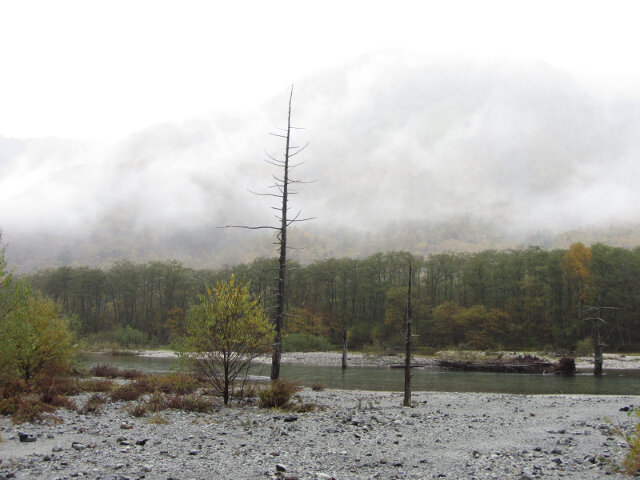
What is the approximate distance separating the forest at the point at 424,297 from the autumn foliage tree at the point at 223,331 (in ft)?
144

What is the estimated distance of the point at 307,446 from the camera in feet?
35.0

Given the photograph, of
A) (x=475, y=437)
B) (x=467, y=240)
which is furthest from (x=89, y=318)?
(x=467, y=240)

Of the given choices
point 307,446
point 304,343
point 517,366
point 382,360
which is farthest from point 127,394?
point 304,343

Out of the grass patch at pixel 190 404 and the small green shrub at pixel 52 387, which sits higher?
the grass patch at pixel 190 404

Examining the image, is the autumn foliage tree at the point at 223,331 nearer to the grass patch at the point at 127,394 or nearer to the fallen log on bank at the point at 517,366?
the grass patch at the point at 127,394

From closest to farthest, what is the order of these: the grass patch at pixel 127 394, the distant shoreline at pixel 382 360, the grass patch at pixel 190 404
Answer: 1. the grass patch at pixel 190 404
2. the grass patch at pixel 127 394
3. the distant shoreline at pixel 382 360

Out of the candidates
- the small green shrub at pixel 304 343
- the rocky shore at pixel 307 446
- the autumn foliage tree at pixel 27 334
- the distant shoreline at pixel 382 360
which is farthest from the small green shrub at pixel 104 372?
the small green shrub at pixel 304 343

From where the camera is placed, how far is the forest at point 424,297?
7244cm

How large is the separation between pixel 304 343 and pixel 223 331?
204ft

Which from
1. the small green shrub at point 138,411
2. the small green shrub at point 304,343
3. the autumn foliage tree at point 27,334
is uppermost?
the autumn foliage tree at point 27,334

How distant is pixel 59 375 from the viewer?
21.4m

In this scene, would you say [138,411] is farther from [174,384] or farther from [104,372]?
[104,372]

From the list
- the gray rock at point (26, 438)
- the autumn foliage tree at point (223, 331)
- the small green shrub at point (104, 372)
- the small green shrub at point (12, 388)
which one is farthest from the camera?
the small green shrub at point (104, 372)

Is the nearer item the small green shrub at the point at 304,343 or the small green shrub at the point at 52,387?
the small green shrub at the point at 52,387
